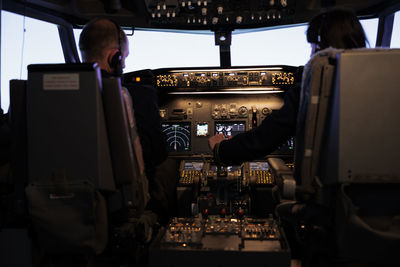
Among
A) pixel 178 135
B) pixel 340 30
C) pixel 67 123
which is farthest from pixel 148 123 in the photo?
pixel 178 135

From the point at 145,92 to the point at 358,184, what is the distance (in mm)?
1015

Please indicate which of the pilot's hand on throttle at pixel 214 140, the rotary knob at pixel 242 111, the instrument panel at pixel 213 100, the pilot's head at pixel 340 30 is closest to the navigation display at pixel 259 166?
the instrument panel at pixel 213 100

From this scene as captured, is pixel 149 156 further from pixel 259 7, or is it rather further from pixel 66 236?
pixel 259 7

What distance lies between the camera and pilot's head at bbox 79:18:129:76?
1.53 m

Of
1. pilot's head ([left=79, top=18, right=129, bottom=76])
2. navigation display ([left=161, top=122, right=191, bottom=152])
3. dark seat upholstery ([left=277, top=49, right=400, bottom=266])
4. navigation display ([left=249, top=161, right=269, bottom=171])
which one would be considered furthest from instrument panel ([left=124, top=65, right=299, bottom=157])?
dark seat upholstery ([left=277, top=49, right=400, bottom=266])

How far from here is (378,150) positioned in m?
1.11

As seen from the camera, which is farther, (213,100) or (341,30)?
(213,100)

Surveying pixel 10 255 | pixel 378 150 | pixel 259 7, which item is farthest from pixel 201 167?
pixel 378 150

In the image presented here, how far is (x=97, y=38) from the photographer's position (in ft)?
5.02

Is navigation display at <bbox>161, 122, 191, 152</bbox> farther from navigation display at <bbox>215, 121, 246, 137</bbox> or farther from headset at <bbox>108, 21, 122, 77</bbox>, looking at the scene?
headset at <bbox>108, 21, 122, 77</bbox>

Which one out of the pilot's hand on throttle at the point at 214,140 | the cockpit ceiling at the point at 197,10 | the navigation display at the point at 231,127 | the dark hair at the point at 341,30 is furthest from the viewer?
the navigation display at the point at 231,127

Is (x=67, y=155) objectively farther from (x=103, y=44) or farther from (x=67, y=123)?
(x=103, y=44)

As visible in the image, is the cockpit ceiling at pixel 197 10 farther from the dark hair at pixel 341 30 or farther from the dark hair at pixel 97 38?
the dark hair at pixel 341 30

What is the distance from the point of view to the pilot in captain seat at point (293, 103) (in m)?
1.35
